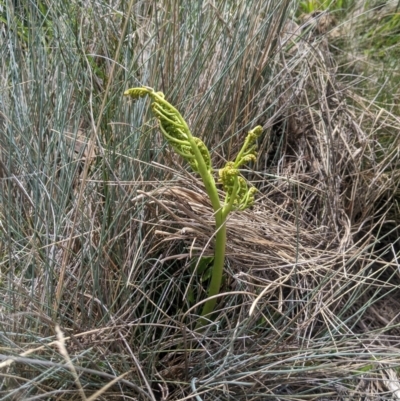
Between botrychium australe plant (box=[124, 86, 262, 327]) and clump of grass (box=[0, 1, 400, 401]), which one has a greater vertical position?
botrychium australe plant (box=[124, 86, 262, 327])

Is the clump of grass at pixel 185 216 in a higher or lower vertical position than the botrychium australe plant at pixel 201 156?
lower

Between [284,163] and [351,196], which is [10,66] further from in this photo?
[351,196]

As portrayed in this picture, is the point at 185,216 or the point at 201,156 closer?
the point at 201,156

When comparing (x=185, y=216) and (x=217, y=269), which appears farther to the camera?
(x=185, y=216)

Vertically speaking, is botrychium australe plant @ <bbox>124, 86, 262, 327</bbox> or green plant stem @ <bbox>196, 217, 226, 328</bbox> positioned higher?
botrychium australe plant @ <bbox>124, 86, 262, 327</bbox>

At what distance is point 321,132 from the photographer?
55.4 inches

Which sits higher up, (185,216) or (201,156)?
(201,156)

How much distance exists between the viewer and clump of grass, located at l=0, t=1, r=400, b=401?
89 centimetres

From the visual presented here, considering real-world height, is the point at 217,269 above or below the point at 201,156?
below

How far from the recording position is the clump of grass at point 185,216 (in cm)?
89

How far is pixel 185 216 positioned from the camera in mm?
1073

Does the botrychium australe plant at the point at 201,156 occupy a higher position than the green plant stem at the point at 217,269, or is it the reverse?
the botrychium australe plant at the point at 201,156

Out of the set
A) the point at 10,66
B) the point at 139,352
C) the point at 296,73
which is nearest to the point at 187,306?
the point at 139,352

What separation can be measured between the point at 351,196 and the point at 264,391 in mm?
541
